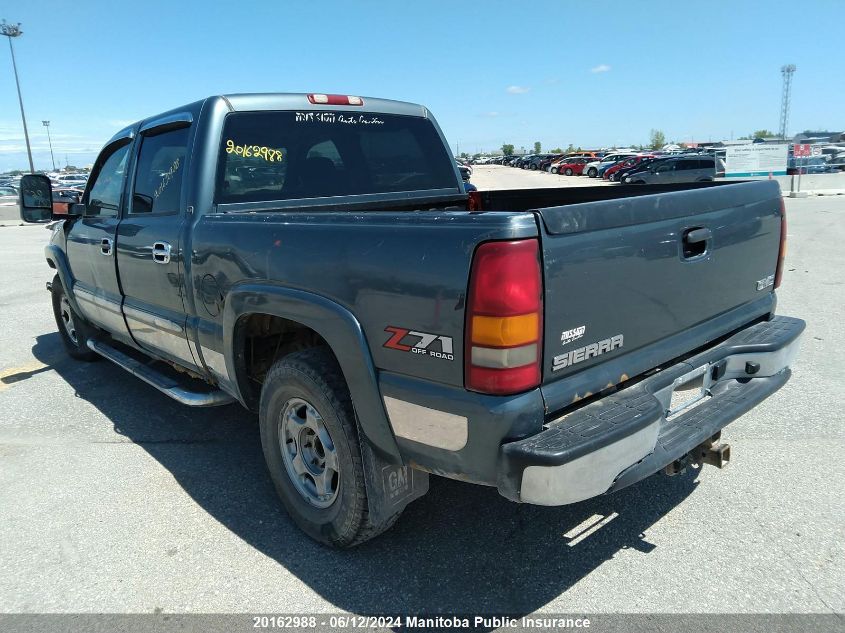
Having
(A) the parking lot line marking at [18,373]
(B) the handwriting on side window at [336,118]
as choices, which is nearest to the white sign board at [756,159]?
(B) the handwriting on side window at [336,118]

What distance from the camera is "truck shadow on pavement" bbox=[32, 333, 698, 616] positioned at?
2.56m

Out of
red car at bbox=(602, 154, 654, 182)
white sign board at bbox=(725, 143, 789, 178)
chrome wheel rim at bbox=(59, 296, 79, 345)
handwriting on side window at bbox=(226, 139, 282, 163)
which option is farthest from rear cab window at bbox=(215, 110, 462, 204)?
red car at bbox=(602, 154, 654, 182)

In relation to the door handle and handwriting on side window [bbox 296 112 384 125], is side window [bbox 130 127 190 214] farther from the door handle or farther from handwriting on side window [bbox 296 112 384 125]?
handwriting on side window [bbox 296 112 384 125]

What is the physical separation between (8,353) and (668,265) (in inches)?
259

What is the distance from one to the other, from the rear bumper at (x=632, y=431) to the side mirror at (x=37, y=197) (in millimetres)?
4539

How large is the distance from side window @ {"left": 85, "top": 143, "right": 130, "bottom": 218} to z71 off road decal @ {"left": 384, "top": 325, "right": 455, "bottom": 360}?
2.93 m

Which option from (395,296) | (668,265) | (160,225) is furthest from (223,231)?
(668,265)

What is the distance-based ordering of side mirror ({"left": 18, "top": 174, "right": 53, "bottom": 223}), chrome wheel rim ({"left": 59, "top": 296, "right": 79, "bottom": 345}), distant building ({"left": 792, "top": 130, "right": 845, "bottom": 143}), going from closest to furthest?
side mirror ({"left": 18, "top": 174, "right": 53, "bottom": 223}), chrome wheel rim ({"left": 59, "top": 296, "right": 79, "bottom": 345}), distant building ({"left": 792, "top": 130, "right": 845, "bottom": 143})

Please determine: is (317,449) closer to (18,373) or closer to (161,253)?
(161,253)

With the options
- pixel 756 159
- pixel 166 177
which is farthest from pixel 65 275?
pixel 756 159

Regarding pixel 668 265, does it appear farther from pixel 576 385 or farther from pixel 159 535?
pixel 159 535

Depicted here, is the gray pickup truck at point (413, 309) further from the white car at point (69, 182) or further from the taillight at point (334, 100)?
the white car at point (69, 182)

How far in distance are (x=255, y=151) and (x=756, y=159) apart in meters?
26.6

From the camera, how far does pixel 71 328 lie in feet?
19.1
